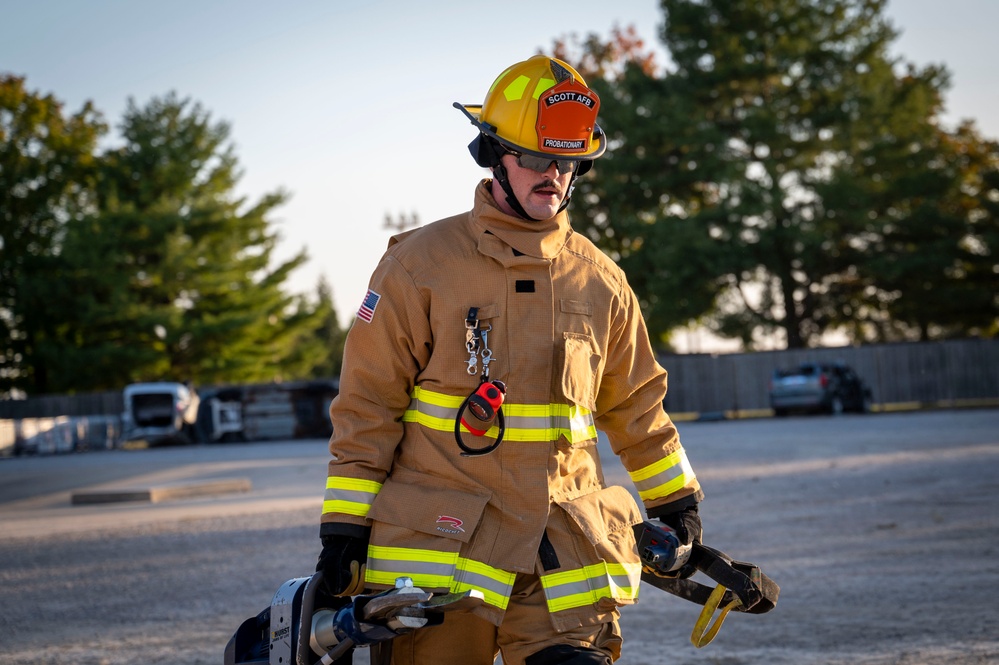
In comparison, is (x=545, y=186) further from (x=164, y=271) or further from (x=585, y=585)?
(x=164, y=271)

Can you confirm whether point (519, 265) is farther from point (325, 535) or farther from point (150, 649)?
point (150, 649)

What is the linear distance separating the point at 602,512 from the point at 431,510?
53 centimetres

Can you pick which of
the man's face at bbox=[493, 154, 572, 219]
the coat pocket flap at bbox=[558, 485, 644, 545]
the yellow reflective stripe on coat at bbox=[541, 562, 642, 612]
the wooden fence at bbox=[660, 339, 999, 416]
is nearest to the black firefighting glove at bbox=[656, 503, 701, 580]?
the coat pocket flap at bbox=[558, 485, 644, 545]

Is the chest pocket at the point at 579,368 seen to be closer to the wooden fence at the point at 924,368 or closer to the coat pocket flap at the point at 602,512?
the coat pocket flap at the point at 602,512

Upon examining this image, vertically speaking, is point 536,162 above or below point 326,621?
above

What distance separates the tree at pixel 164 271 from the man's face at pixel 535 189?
40475 mm

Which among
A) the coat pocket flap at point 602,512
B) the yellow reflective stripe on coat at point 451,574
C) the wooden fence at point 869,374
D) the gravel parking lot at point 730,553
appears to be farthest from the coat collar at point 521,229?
the wooden fence at point 869,374

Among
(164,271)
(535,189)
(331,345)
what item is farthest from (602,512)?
(331,345)

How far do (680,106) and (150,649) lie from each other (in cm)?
3468

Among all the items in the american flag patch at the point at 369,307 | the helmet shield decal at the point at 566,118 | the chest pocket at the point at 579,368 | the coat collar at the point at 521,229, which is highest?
the helmet shield decal at the point at 566,118

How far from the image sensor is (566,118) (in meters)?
3.34

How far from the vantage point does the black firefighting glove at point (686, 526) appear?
352 cm

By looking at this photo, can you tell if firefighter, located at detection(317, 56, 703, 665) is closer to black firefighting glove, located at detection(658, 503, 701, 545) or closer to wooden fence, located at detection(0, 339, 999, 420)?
black firefighting glove, located at detection(658, 503, 701, 545)

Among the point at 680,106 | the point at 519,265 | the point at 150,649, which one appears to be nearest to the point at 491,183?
the point at 519,265
